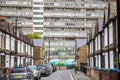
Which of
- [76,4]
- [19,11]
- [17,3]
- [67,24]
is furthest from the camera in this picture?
[76,4]

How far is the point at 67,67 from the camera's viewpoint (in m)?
131

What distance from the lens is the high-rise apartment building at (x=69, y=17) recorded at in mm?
156500

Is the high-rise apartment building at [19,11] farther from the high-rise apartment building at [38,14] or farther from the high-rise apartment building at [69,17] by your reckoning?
the high-rise apartment building at [69,17]

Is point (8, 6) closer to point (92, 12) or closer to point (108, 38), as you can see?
point (92, 12)

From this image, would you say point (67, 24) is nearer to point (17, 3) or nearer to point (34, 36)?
point (34, 36)

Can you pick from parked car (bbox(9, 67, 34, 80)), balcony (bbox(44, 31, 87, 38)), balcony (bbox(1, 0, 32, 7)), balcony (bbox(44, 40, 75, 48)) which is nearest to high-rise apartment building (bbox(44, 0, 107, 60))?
balcony (bbox(44, 31, 87, 38))

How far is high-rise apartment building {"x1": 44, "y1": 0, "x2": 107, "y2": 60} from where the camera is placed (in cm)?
15650

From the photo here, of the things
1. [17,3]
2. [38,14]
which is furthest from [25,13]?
[38,14]

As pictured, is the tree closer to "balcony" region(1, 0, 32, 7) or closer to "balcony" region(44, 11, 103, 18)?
"balcony" region(44, 11, 103, 18)

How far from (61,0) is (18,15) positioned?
18.8 m

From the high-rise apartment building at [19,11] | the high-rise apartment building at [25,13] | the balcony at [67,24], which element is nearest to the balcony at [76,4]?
the high-rise apartment building at [25,13]

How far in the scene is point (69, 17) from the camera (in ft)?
514

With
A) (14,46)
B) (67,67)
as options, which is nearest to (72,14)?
(67,67)

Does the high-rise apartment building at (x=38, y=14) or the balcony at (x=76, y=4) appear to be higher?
the balcony at (x=76, y=4)
